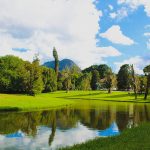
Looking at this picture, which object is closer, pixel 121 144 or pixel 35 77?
pixel 121 144

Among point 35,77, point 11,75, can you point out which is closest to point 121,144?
point 35,77

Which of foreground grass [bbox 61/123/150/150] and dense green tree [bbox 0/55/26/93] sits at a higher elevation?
A: dense green tree [bbox 0/55/26/93]

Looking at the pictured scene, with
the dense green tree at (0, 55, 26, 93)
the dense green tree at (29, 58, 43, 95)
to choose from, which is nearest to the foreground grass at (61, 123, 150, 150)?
the dense green tree at (29, 58, 43, 95)

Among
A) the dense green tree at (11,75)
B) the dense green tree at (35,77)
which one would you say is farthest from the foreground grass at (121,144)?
the dense green tree at (11,75)

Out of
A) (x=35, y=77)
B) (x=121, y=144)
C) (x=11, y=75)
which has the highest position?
(x=11, y=75)

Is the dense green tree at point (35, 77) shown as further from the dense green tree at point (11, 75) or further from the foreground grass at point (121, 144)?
the foreground grass at point (121, 144)

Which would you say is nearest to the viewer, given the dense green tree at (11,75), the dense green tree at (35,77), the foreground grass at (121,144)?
the foreground grass at (121,144)

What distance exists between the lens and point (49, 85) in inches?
7072

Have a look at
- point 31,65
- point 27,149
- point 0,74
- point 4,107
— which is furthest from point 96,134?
point 0,74

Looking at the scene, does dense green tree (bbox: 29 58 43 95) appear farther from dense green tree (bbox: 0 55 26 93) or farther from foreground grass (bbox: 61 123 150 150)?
foreground grass (bbox: 61 123 150 150)

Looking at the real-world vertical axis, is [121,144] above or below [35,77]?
below

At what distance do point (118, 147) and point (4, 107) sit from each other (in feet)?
166

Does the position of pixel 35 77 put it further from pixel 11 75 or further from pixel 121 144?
pixel 121 144

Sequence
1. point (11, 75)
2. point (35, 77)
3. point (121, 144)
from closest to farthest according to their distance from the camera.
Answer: point (121, 144)
point (35, 77)
point (11, 75)
